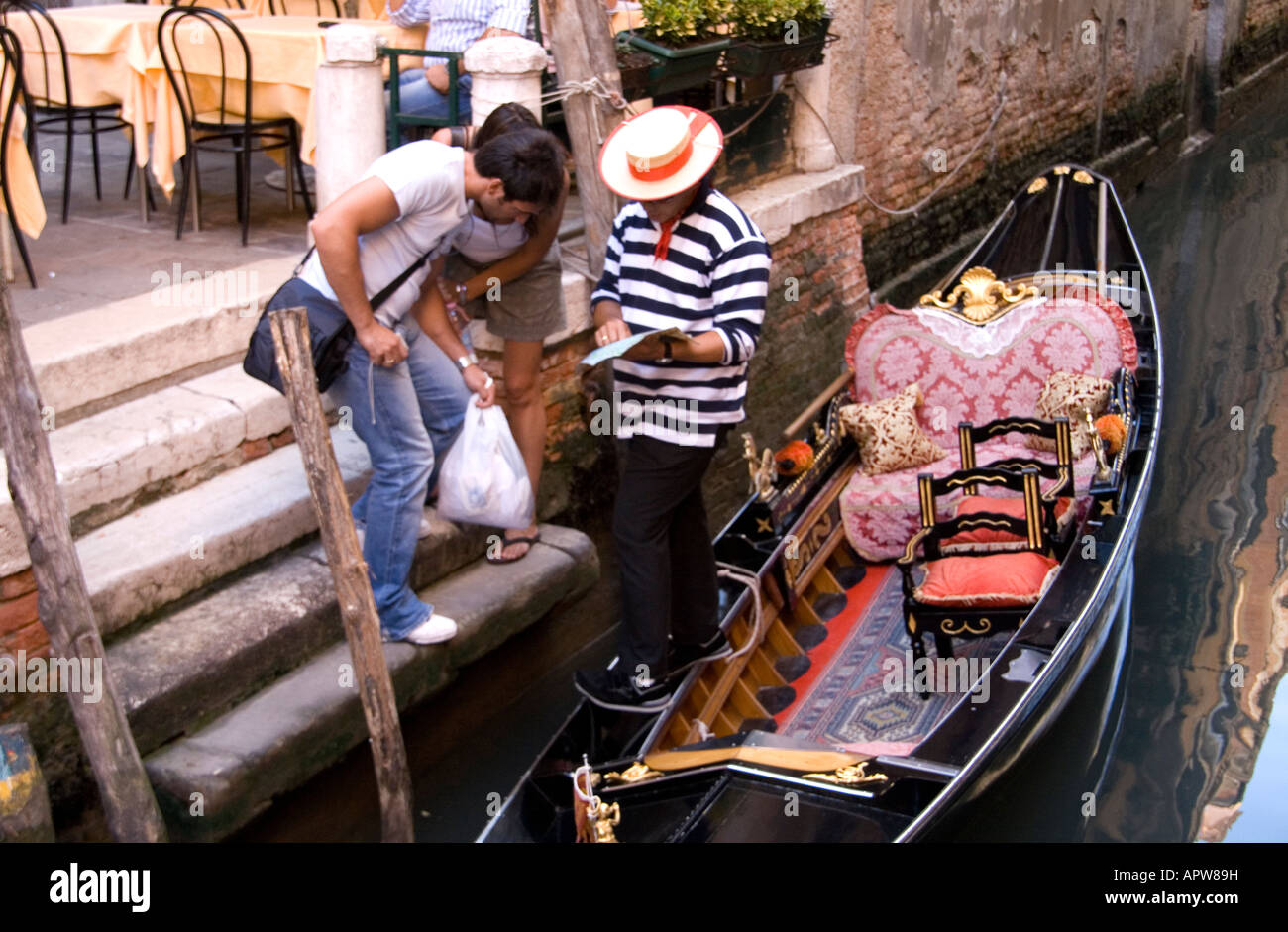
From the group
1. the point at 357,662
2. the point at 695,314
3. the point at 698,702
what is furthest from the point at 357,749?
the point at 695,314

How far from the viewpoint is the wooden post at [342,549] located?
2.69 meters

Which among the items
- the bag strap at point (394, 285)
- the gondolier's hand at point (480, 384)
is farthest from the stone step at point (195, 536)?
the bag strap at point (394, 285)

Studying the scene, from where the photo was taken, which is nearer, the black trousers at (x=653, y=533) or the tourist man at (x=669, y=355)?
the tourist man at (x=669, y=355)

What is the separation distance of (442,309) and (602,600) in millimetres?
1340

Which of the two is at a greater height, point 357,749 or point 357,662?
point 357,662

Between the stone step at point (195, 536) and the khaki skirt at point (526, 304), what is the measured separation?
51cm

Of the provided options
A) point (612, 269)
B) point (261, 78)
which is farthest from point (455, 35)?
point (612, 269)

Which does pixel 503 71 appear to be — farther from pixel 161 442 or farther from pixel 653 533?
pixel 653 533

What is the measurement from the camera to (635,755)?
2.93 metres

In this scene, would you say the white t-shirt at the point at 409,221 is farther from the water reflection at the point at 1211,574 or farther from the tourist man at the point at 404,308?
the water reflection at the point at 1211,574

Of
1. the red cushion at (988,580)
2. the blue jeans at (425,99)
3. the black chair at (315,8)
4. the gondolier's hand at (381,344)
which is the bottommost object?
the red cushion at (988,580)

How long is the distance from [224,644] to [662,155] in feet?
4.52

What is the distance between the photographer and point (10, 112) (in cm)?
364

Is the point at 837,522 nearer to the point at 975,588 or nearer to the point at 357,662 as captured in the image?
the point at 975,588
